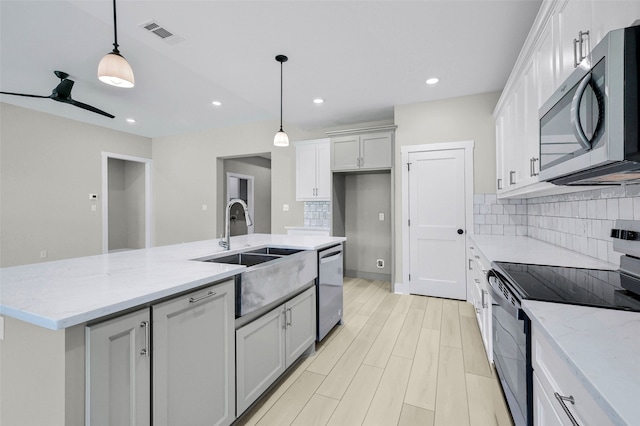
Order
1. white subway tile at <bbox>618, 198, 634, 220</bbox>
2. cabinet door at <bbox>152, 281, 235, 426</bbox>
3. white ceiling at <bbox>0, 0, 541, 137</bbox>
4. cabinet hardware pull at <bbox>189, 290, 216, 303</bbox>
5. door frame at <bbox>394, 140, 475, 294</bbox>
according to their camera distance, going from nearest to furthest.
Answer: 1. cabinet door at <bbox>152, 281, 235, 426</bbox>
2. cabinet hardware pull at <bbox>189, 290, 216, 303</bbox>
3. white subway tile at <bbox>618, 198, 634, 220</bbox>
4. white ceiling at <bbox>0, 0, 541, 137</bbox>
5. door frame at <bbox>394, 140, 475, 294</bbox>

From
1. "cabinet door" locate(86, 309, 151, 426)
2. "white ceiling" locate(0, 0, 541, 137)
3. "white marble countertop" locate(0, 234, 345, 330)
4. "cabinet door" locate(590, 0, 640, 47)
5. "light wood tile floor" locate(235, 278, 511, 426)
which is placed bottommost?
"light wood tile floor" locate(235, 278, 511, 426)

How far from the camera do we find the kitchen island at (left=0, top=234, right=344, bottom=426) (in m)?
0.84

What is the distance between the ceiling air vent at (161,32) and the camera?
7.69 ft

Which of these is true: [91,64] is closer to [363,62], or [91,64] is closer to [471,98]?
[363,62]

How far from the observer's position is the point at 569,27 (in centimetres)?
143

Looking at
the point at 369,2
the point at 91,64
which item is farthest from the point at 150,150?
the point at 369,2

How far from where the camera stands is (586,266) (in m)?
1.59

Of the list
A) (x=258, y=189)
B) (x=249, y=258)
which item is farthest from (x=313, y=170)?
(x=258, y=189)

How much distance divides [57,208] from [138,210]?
1.79 meters

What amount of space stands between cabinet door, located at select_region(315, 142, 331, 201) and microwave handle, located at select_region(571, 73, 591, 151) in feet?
12.0

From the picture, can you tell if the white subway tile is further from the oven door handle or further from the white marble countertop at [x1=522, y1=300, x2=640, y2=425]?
the white marble countertop at [x1=522, y1=300, x2=640, y2=425]

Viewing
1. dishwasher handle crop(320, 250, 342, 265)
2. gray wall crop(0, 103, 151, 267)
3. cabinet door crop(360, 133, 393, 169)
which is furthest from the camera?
gray wall crop(0, 103, 151, 267)

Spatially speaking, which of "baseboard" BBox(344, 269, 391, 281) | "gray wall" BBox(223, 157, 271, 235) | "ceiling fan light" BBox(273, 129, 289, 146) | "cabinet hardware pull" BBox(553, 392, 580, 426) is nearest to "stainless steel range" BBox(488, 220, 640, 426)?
"cabinet hardware pull" BBox(553, 392, 580, 426)

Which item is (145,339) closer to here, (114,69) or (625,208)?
(114,69)
